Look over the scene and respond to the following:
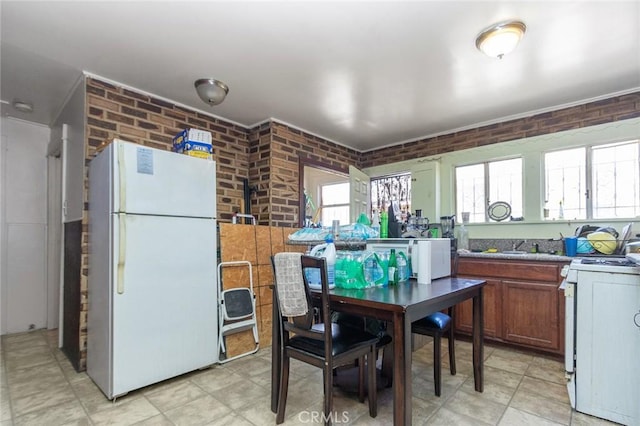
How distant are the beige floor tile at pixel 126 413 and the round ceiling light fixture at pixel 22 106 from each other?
10.00 feet

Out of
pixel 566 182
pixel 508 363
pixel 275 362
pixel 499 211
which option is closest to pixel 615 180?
pixel 566 182

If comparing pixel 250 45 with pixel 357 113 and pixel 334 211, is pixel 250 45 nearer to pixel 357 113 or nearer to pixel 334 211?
pixel 357 113

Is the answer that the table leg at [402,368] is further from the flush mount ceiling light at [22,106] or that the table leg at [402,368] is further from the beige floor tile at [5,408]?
the flush mount ceiling light at [22,106]

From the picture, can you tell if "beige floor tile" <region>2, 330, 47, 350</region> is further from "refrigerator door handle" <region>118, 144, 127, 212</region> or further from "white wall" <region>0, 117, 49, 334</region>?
"refrigerator door handle" <region>118, 144, 127, 212</region>

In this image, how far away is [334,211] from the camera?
22.4 feet

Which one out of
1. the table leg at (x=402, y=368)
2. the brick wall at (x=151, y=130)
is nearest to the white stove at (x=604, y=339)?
the table leg at (x=402, y=368)

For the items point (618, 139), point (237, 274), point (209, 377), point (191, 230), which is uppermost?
point (618, 139)

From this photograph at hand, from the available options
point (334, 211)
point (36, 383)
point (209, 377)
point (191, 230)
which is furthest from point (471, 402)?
point (334, 211)

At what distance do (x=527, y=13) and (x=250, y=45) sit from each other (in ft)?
5.89

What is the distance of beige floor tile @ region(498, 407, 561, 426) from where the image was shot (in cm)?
182

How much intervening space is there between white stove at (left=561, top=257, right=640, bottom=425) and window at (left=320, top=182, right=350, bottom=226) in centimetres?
474

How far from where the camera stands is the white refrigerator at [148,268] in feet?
7.04

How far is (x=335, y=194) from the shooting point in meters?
6.88

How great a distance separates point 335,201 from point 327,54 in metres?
4.61
